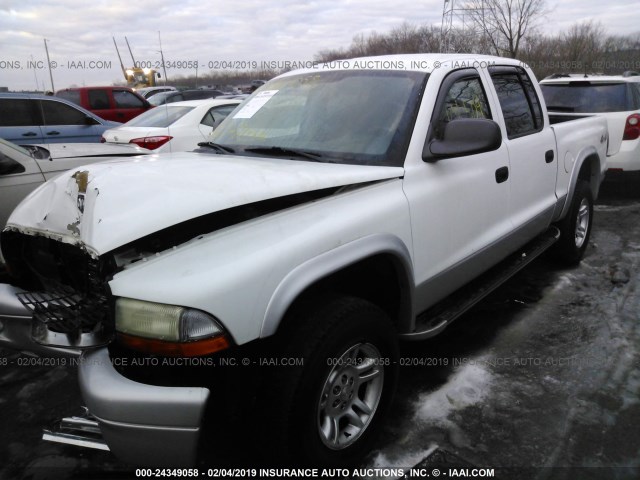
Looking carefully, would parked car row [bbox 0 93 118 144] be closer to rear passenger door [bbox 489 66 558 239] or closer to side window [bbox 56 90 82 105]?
side window [bbox 56 90 82 105]

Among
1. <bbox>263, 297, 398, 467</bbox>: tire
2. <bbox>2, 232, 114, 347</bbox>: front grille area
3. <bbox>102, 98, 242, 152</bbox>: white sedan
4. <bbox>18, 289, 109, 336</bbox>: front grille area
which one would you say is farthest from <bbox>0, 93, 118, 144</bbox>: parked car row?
<bbox>263, 297, 398, 467</bbox>: tire

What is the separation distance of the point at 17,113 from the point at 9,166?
4.68 metres

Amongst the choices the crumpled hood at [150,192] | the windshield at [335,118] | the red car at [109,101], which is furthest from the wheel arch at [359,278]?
the red car at [109,101]

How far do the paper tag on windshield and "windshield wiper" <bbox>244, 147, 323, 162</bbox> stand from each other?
0.47 m

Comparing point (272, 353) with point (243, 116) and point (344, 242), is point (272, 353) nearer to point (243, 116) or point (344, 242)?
point (344, 242)

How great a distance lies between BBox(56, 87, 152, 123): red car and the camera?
40.0 ft

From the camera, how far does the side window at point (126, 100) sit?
12.5m

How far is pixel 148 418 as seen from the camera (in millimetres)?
1666

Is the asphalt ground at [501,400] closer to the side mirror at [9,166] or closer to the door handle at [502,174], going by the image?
the door handle at [502,174]

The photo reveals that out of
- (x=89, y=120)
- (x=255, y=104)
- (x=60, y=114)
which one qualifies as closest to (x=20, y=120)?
(x=60, y=114)

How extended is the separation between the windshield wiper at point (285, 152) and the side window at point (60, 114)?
23.0 feet

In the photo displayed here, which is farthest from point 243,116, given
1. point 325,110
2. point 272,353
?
point 272,353

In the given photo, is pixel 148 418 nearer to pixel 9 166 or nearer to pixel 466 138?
pixel 466 138

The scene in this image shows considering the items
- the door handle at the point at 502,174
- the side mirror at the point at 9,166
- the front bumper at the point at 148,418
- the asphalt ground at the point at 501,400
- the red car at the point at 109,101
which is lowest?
the asphalt ground at the point at 501,400
